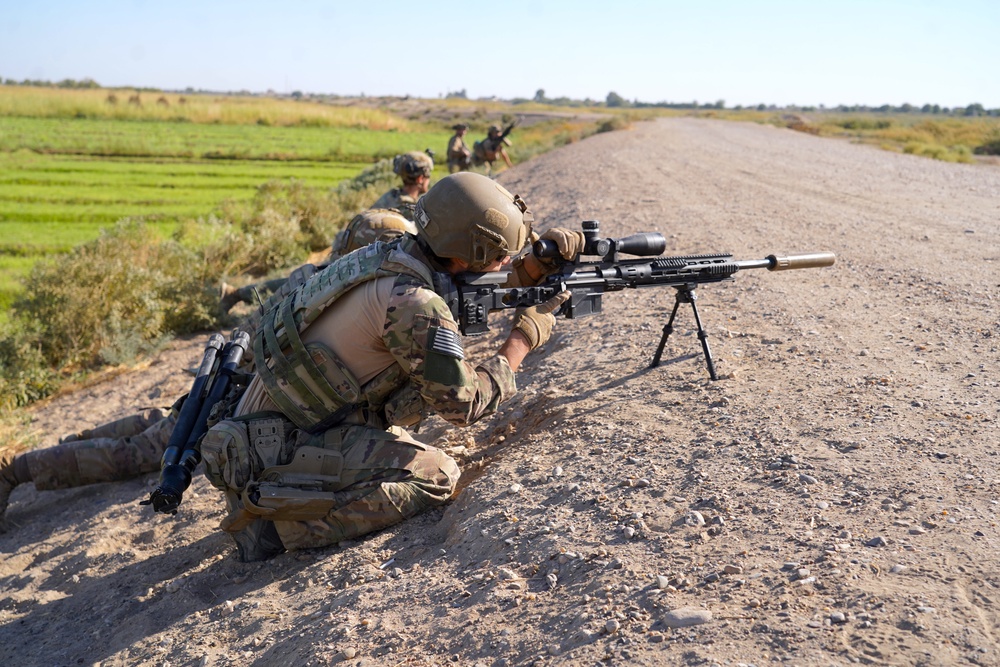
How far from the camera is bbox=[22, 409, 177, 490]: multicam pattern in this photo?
18.7ft

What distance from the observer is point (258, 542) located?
14.3ft

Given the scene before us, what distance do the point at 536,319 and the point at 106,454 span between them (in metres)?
3.44

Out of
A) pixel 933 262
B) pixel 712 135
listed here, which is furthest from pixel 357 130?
pixel 933 262

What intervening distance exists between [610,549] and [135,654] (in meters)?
2.34

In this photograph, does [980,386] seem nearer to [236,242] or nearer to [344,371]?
[344,371]

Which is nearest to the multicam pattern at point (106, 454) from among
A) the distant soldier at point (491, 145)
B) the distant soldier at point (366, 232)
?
the distant soldier at point (366, 232)

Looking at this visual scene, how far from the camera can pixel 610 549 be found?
343cm

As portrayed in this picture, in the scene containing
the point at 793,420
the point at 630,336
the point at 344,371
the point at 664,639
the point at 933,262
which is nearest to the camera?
the point at 664,639

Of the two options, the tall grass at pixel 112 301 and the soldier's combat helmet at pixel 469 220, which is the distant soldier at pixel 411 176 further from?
the soldier's combat helmet at pixel 469 220

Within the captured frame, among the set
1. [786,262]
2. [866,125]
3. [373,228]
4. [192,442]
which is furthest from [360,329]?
[866,125]

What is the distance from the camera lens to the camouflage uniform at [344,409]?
400 centimetres

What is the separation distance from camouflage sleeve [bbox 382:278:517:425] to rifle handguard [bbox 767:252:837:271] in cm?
230

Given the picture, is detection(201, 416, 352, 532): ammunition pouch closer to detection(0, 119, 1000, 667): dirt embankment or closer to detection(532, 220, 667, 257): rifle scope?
detection(0, 119, 1000, 667): dirt embankment

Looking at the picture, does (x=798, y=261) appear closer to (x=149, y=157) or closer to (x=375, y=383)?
(x=375, y=383)
